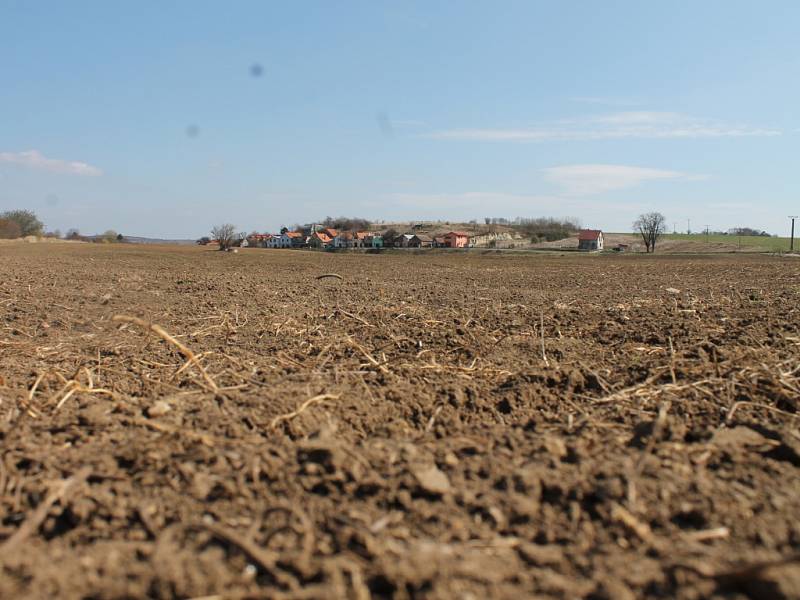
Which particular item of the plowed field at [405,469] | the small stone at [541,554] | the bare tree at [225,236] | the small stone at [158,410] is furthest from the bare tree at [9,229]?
the small stone at [541,554]

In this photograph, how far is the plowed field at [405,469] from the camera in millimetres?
2172

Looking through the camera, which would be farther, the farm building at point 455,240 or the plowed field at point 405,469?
the farm building at point 455,240

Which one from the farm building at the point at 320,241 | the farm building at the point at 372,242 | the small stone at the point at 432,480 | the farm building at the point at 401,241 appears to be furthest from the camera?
the farm building at the point at 372,242

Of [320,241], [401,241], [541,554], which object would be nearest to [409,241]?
[401,241]

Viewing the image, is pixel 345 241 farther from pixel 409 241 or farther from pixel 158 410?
pixel 158 410

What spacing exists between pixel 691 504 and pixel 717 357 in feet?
10.5

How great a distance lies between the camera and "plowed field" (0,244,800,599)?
2.17 m

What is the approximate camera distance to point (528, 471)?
2.91 m

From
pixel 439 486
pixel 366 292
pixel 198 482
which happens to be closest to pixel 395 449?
pixel 439 486

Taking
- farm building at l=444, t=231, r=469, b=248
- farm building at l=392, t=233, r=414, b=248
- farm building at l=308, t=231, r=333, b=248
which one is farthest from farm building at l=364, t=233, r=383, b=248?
farm building at l=444, t=231, r=469, b=248

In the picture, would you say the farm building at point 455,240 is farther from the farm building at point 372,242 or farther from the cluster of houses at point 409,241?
the farm building at point 372,242

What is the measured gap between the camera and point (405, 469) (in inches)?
118

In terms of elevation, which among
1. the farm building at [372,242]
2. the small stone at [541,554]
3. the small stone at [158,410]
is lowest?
the small stone at [541,554]

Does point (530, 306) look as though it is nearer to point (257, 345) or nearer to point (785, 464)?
point (257, 345)
